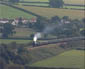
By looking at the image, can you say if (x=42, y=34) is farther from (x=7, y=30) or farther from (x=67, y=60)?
(x=67, y=60)

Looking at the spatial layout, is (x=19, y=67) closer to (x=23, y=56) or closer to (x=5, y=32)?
(x=23, y=56)

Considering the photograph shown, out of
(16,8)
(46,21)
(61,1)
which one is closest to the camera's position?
(46,21)

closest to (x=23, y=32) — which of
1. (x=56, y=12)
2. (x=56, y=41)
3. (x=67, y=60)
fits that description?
(x=56, y=41)

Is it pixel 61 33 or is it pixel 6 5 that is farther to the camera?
pixel 6 5

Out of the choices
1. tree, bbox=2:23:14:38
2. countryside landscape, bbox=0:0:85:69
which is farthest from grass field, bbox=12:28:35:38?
tree, bbox=2:23:14:38

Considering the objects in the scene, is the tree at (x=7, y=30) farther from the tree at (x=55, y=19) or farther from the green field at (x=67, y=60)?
the green field at (x=67, y=60)

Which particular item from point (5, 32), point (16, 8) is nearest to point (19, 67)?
point (5, 32)
